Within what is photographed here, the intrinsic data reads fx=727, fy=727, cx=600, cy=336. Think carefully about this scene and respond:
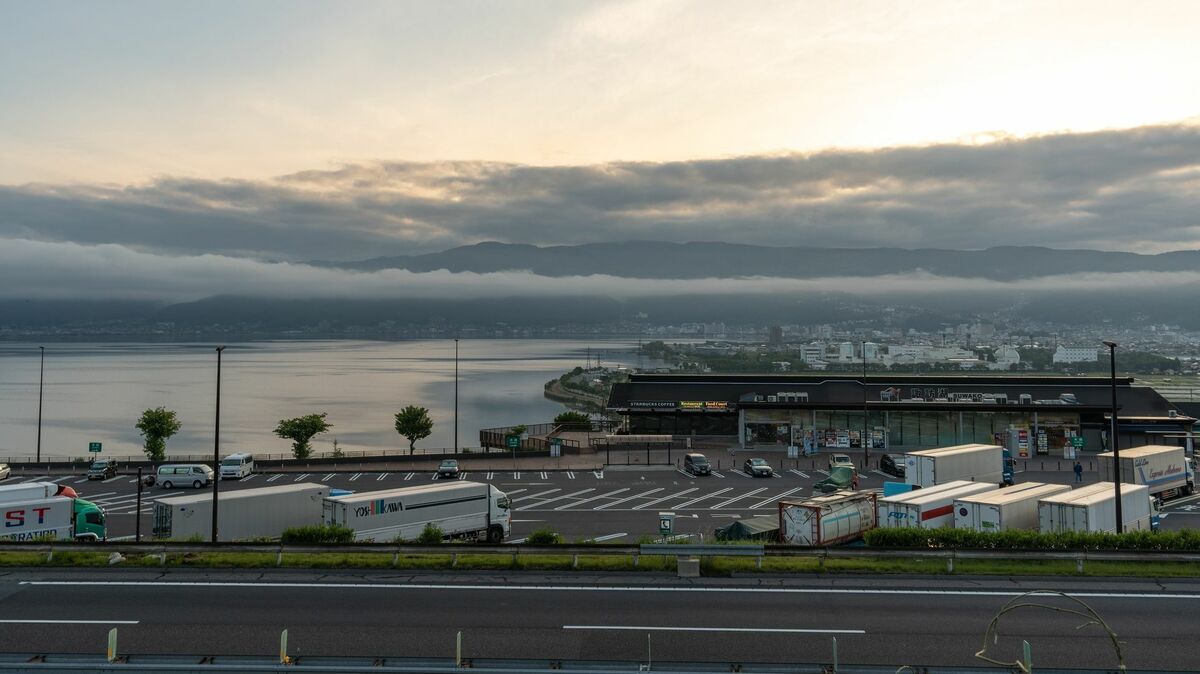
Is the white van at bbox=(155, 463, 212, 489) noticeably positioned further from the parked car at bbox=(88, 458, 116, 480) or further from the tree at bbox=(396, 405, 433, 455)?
the tree at bbox=(396, 405, 433, 455)

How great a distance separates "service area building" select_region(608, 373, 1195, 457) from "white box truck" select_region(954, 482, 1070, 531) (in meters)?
A: 31.1

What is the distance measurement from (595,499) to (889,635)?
89.6ft

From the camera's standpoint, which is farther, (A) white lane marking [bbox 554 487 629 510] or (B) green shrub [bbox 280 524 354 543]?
(A) white lane marking [bbox 554 487 629 510]

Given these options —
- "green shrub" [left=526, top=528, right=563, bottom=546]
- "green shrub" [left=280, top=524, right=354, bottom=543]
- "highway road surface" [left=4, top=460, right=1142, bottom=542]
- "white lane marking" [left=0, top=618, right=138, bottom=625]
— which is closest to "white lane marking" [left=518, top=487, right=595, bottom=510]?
"highway road surface" [left=4, top=460, right=1142, bottom=542]

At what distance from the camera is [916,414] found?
212 feet

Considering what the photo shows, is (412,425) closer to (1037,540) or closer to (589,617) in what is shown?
(589,617)

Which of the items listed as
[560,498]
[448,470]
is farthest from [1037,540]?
[448,470]

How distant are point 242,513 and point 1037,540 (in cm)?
3019

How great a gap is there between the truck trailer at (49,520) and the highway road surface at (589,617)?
1009 centimetres

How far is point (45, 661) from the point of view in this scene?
44.9 ft

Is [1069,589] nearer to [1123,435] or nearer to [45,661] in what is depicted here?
[45,661]

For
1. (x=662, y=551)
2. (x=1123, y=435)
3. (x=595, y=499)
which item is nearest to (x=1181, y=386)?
(x=1123, y=435)

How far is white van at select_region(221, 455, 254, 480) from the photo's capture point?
50562mm

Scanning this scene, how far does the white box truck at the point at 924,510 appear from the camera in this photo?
28.7m
